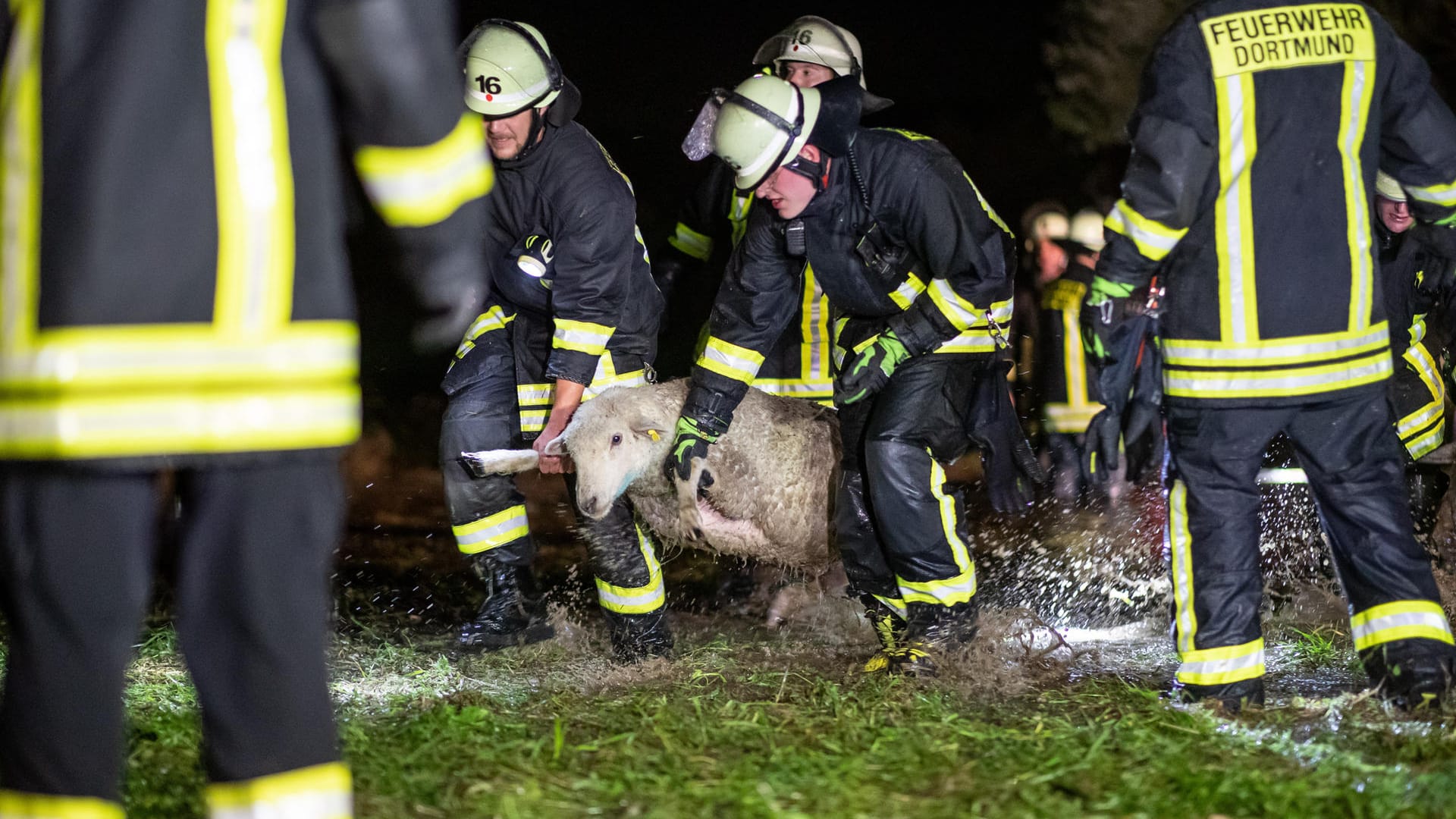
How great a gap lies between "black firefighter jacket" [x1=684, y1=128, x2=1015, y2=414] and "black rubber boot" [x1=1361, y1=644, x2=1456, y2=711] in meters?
1.73

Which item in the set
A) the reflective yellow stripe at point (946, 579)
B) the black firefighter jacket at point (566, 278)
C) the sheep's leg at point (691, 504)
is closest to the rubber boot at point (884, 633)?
the reflective yellow stripe at point (946, 579)

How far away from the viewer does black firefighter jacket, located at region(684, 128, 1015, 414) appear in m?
4.56

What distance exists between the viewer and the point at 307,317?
217 centimetres

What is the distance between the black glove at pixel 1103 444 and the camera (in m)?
4.17

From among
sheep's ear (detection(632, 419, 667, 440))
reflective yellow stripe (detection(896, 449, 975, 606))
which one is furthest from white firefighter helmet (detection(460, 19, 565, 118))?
reflective yellow stripe (detection(896, 449, 975, 606))

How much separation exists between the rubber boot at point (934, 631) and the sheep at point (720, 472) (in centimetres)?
59

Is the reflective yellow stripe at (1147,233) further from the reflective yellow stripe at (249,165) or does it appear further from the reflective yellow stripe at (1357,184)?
the reflective yellow stripe at (249,165)

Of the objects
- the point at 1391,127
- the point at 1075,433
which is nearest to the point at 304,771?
the point at 1391,127

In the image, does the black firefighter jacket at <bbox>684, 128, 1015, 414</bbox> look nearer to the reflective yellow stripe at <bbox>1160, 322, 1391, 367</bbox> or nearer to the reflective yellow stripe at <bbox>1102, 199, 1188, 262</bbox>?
the reflective yellow stripe at <bbox>1102, 199, 1188, 262</bbox>

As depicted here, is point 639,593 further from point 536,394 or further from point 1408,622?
point 1408,622

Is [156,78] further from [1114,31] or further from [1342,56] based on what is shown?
[1114,31]

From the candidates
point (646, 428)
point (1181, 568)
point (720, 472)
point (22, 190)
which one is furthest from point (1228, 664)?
point (22, 190)

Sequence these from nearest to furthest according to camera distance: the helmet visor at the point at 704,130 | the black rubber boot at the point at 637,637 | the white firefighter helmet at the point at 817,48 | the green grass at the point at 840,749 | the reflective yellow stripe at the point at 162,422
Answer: the reflective yellow stripe at the point at 162,422 < the green grass at the point at 840,749 < the helmet visor at the point at 704,130 < the black rubber boot at the point at 637,637 < the white firefighter helmet at the point at 817,48

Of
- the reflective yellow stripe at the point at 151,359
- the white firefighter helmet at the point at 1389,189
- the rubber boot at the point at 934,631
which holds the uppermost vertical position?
the white firefighter helmet at the point at 1389,189
